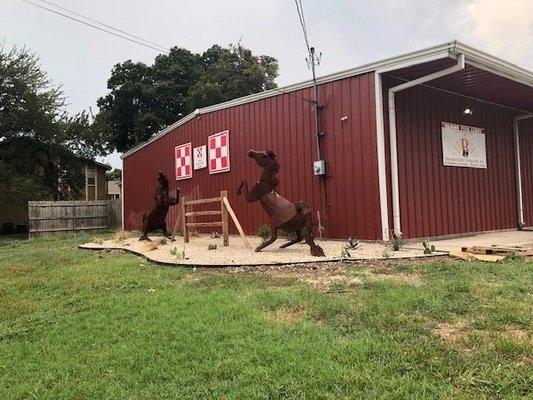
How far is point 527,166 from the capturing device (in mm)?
11703

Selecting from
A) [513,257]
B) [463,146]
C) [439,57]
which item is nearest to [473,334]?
[513,257]

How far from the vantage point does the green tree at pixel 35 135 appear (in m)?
18.8

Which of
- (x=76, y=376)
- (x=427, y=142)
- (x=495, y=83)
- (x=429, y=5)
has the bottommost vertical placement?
(x=76, y=376)

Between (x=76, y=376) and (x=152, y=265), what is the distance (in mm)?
3693

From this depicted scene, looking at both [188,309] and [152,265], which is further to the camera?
[152,265]

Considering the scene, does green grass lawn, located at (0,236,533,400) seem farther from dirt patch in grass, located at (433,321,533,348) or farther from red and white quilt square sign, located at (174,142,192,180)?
red and white quilt square sign, located at (174,142,192,180)

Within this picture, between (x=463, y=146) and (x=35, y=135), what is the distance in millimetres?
Result: 17252

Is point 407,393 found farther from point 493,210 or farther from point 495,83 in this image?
point 493,210

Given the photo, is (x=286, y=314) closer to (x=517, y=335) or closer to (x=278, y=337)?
(x=278, y=337)

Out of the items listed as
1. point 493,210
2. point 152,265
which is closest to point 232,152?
point 152,265

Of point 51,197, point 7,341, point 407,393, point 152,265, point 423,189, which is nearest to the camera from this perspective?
point 407,393

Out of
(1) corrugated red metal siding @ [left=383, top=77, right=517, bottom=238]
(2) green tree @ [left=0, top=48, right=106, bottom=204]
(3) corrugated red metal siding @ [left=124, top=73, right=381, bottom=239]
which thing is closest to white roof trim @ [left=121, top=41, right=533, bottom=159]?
(3) corrugated red metal siding @ [left=124, top=73, right=381, bottom=239]

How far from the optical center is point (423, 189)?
8719 millimetres

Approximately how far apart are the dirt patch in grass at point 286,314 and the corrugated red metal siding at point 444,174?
4865 mm
